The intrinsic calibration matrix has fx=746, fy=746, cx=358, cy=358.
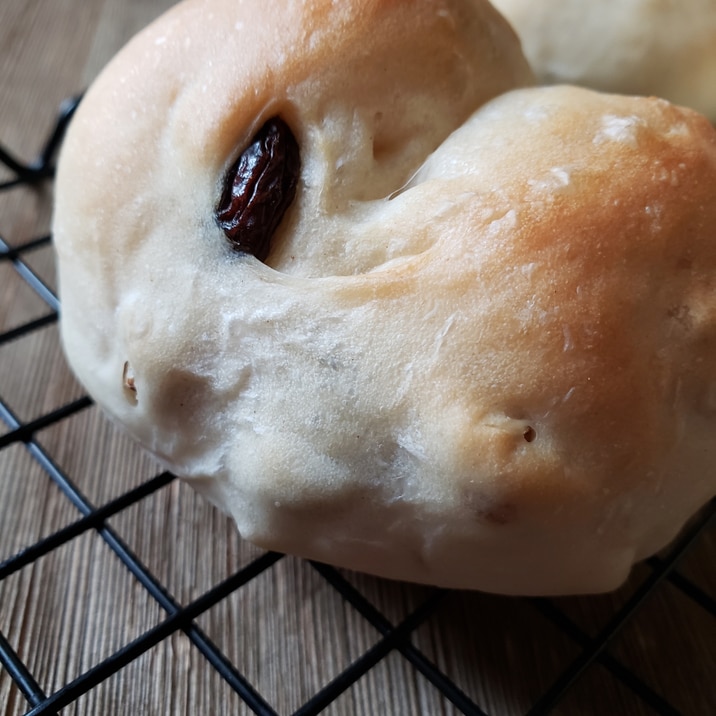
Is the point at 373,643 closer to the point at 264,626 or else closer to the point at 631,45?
the point at 264,626

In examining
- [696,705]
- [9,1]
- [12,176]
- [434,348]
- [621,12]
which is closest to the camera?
[434,348]

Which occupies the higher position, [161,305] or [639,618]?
[161,305]

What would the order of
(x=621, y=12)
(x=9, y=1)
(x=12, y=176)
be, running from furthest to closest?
(x=9, y=1) < (x=12, y=176) < (x=621, y=12)

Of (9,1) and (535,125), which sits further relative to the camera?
(9,1)

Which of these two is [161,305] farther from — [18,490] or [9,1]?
[9,1]

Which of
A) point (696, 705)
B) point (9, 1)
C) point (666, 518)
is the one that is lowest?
point (696, 705)

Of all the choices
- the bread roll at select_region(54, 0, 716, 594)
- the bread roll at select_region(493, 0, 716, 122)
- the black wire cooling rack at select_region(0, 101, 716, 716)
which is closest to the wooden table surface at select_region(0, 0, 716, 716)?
the black wire cooling rack at select_region(0, 101, 716, 716)

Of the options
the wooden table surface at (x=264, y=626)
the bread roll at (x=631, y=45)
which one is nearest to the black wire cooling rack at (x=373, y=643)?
the wooden table surface at (x=264, y=626)

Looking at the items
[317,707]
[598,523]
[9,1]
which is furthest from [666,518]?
[9,1]
